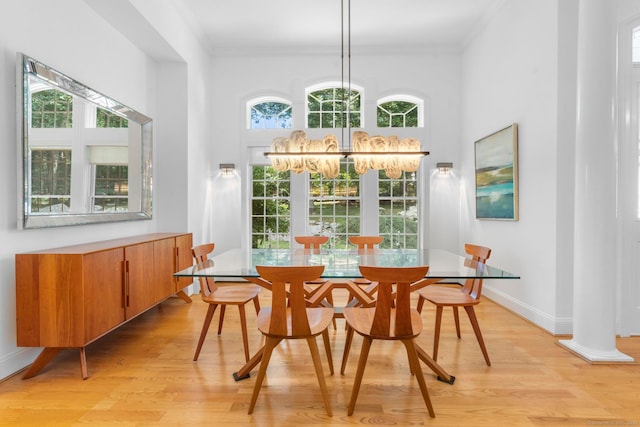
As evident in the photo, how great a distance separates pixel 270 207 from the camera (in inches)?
231

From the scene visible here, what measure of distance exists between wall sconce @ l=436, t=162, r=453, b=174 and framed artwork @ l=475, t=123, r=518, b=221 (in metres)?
0.55

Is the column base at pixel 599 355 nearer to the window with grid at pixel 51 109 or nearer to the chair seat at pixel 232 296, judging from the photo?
the chair seat at pixel 232 296

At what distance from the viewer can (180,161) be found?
15.5 ft

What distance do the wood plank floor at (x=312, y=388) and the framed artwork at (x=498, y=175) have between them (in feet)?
5.14

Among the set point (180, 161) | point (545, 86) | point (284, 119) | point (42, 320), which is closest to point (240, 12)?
point (284, 119)

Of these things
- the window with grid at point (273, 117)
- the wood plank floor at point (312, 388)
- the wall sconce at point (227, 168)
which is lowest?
the wood plank floor at point (312, 388)

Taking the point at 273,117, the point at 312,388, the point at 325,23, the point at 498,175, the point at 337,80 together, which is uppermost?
the point at 325,23

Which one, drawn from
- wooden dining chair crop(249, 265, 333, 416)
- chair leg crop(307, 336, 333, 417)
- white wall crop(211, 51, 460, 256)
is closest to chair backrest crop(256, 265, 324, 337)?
wooden dining chair crop(249, 265, 333, 416)

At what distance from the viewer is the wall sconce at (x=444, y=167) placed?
214 inches

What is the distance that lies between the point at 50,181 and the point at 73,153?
374 millimetres

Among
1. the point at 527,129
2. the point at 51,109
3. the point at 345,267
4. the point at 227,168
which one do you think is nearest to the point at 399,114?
the point at 527,129

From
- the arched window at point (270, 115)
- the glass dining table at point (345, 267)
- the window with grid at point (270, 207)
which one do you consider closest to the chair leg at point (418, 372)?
the glass dining table at point (345, 267)

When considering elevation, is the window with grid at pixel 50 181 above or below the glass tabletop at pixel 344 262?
above

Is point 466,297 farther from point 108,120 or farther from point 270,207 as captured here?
point 108,120
